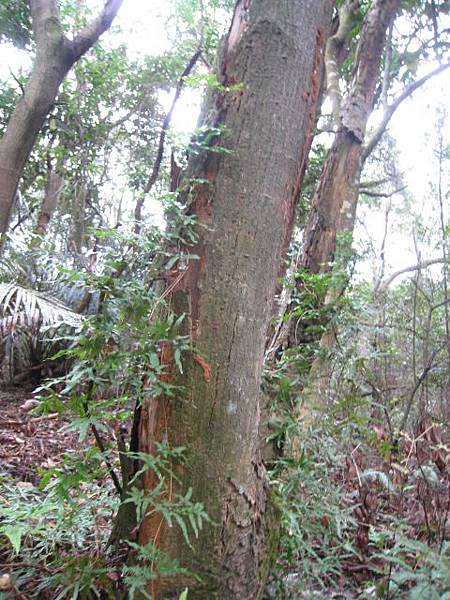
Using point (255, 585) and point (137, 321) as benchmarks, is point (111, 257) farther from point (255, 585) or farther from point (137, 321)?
point (255, 585)

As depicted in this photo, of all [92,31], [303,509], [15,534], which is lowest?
[15,534]

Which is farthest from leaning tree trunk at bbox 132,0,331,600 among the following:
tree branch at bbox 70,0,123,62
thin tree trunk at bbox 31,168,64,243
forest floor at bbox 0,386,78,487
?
thin tree trunk at bbox 31,168,64,243

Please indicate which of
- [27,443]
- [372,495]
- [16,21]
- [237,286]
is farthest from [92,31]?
[372,495]

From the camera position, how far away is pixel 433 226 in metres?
4.84

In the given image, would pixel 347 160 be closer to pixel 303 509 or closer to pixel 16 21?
pixel 303 509

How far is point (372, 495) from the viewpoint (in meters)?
2.59

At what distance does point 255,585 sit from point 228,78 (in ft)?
5.90

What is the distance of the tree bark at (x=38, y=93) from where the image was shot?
13.8 ft

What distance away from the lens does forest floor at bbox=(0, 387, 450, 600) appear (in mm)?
1983

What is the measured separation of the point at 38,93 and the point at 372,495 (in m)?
4.09

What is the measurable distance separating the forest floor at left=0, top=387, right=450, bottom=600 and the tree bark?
198cm

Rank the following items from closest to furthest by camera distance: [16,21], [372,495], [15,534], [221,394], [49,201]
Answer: [15,534], [221,394], [372,495], [16,21], [49,201]

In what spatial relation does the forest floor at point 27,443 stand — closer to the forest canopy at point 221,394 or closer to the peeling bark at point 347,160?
the forest canopy at point 221,394

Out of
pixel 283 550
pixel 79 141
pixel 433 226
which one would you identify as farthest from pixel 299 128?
pixel 79 141
